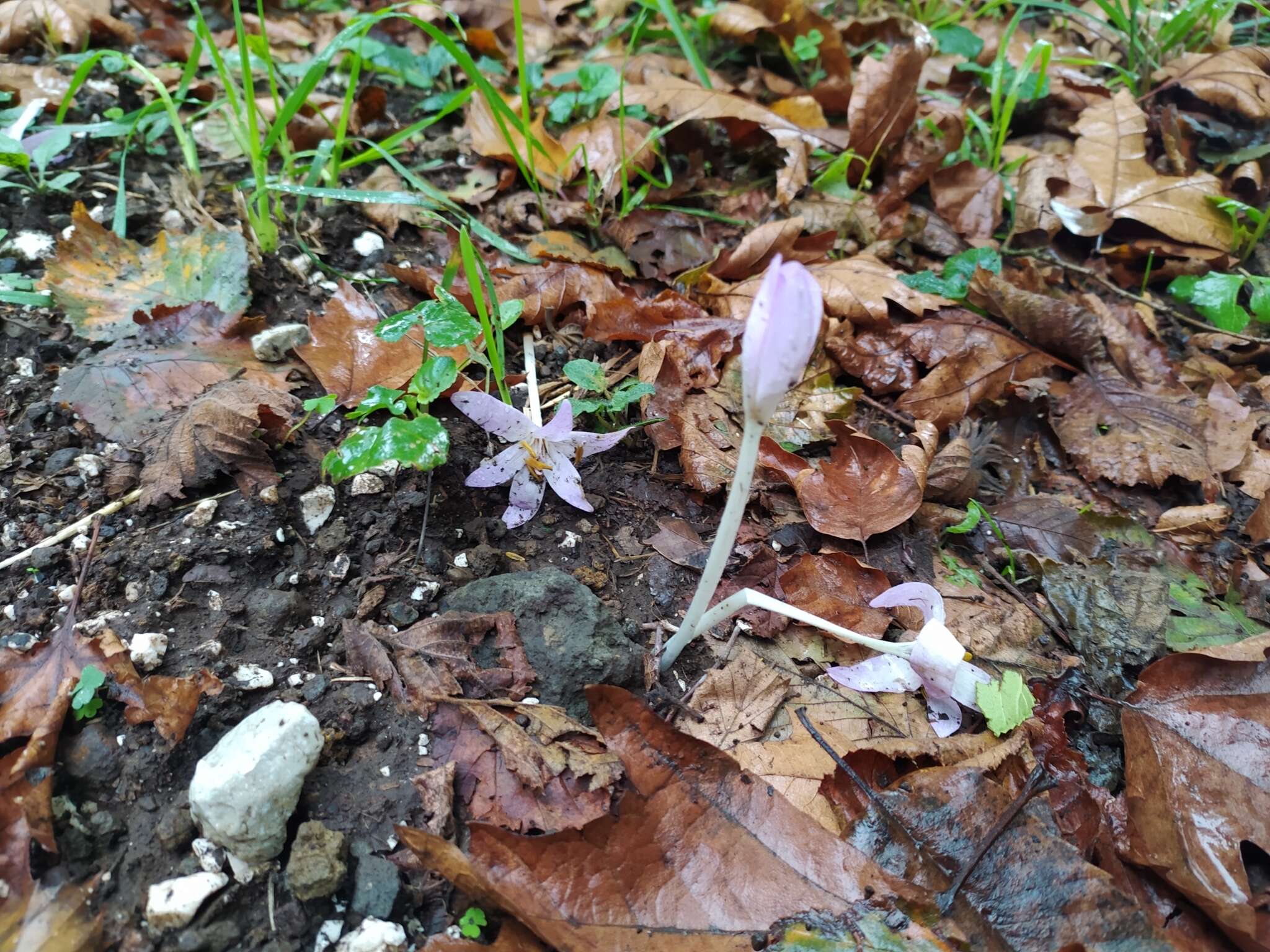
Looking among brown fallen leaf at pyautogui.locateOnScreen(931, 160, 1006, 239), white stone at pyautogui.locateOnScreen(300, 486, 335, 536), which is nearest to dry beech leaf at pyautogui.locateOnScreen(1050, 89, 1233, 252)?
brown fallen leaf at pyautogui.locateOnScreen(931, 160, 1006, 239)

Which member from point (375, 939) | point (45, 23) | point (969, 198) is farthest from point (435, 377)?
point (45, 23)

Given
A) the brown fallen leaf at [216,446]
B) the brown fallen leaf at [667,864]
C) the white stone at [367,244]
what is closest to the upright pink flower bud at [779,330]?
the brown fallen leaf at [667,864]

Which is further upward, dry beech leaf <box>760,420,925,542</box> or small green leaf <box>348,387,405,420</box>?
small green leaf <box>348,387,405,420</box>

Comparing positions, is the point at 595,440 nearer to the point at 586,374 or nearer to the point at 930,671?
the point at 586,374

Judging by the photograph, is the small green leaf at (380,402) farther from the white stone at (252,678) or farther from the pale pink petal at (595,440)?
the white stone at (252,678)

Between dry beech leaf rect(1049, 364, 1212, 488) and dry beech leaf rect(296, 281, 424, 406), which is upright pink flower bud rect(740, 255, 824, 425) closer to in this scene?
dry beech leaf rect(296, 281, 424, 406)

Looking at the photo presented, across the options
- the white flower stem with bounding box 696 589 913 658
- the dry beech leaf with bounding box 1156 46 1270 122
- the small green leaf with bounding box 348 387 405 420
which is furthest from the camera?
the dry beech leaf with bounding box 1156 46 1270 122
